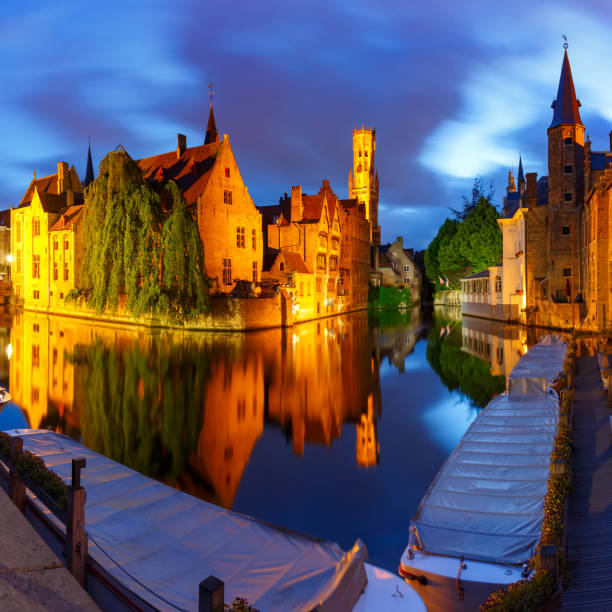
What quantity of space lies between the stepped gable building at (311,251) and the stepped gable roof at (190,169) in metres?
9.71

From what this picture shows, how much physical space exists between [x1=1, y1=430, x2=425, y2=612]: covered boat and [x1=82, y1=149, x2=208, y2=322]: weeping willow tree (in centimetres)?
2794

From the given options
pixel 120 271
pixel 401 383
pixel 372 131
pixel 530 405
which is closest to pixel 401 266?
pixel 372 131

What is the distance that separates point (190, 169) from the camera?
43562 millimetres

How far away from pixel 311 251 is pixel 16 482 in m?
45.0

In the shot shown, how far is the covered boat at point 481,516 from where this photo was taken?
5.54 metres

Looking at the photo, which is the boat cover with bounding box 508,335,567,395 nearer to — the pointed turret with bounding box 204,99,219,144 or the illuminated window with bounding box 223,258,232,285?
the illuminated window with bounding box 223,258,232,285

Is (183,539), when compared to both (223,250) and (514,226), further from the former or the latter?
(514,226)

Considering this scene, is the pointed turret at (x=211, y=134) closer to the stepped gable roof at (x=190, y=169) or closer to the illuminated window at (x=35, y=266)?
the stepped gable roof at (x=190, y=169)

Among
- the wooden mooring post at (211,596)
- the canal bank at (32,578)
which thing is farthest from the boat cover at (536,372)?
the wooden mooring post at (211,596)

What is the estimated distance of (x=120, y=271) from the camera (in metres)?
33.4

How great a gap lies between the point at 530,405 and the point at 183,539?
977 centimetres

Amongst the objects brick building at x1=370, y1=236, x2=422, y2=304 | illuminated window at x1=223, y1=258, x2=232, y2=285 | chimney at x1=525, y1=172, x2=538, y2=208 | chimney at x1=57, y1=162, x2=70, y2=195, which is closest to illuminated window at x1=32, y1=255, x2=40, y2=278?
chimney at x1=57, y1=162, x2=70, y2=195

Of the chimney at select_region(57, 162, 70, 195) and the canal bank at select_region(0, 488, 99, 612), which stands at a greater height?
the chimney at select_region(57, 162, 70, 195)

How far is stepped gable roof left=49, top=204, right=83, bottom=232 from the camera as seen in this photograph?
53750 mm
